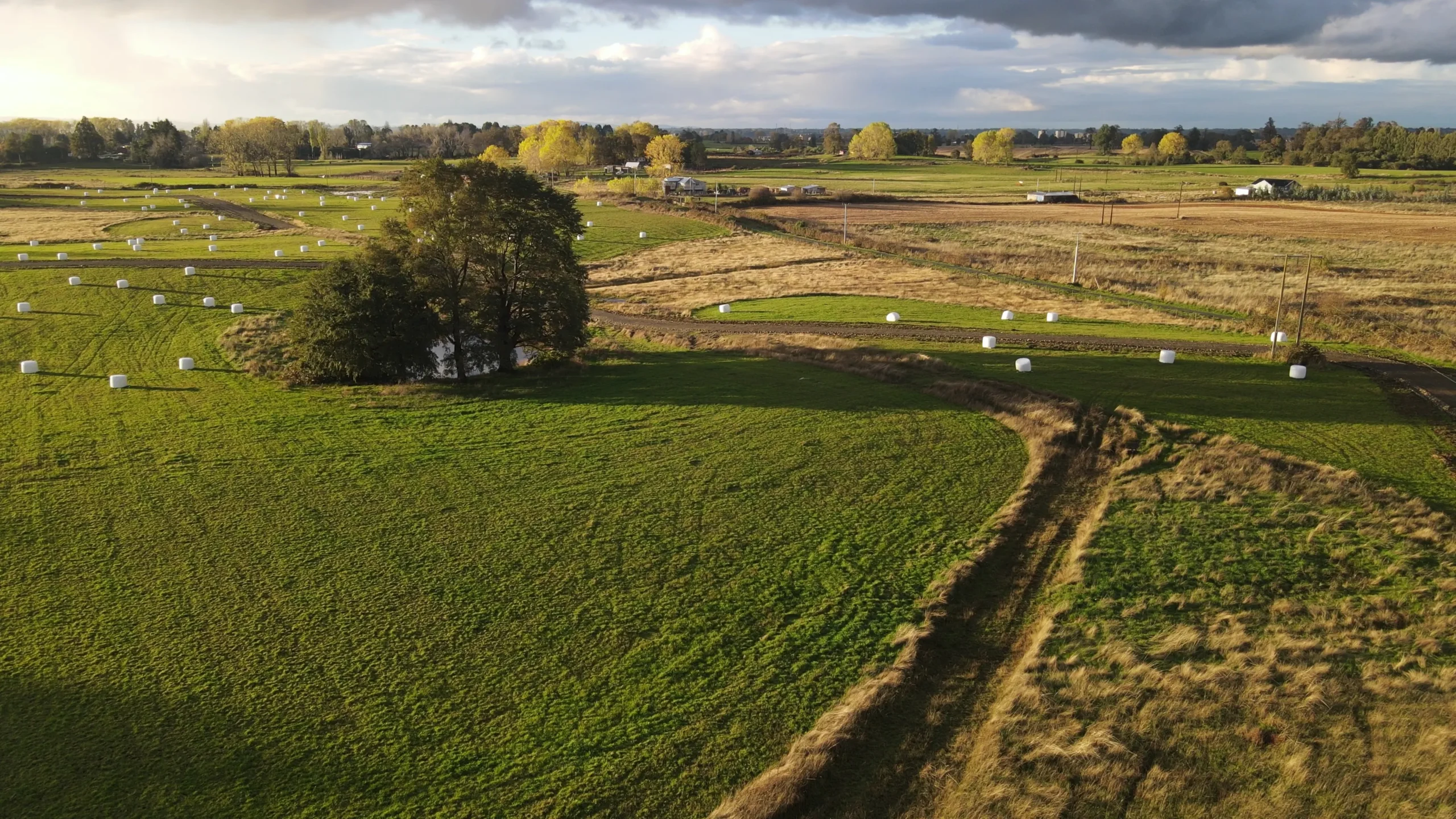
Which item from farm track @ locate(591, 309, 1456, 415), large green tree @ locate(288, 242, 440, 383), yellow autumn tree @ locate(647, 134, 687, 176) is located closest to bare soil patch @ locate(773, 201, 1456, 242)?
A: farm track @ locate(591, 309, 1456, 415)

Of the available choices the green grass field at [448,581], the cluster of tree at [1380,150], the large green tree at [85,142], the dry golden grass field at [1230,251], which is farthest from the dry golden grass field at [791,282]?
the large green tree at [85,142]

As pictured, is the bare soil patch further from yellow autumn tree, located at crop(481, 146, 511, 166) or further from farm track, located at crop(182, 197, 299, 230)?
yellow autumn tree, located at crop(481, 146, 511, 166)

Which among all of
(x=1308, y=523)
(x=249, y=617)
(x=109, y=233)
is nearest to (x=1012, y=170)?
(x=109, y=233)

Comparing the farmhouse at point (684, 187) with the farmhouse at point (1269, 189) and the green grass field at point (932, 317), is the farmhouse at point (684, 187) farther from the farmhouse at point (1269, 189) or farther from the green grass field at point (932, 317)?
the farmhouse at point (1269, 189)

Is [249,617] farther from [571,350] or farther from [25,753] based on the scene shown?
[571,350]

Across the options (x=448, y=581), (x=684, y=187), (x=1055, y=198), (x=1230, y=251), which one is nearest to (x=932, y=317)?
(x=448, y=581)
